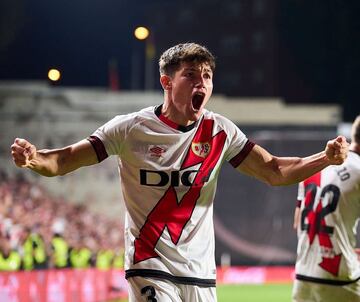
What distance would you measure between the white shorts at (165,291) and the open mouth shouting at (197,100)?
2.93 ft

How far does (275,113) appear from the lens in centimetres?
2483

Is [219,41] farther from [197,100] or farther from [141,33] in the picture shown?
[197,100]

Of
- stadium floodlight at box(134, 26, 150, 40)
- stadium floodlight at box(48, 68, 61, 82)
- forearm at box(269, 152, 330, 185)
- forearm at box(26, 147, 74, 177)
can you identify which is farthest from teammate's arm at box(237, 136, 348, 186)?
stadium floodlight at box(134, 26, 150, 40)

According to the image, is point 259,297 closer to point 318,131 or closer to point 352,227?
point 318,131

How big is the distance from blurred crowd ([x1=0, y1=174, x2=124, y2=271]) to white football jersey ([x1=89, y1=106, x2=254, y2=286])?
725 cm

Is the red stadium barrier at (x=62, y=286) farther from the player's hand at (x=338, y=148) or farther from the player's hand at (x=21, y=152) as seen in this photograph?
the player's hand at (x=338, y=148)

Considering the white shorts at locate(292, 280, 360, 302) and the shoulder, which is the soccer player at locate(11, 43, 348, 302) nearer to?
the shoulder

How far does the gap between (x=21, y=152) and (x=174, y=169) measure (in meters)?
0.82

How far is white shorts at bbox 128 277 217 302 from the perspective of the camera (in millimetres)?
4879

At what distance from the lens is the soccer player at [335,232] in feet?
22.0

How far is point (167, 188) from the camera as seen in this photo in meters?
5.04

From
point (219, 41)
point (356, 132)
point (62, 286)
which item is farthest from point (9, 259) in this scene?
point (219, 41)

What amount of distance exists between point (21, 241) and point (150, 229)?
8.50m

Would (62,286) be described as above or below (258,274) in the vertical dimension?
above
